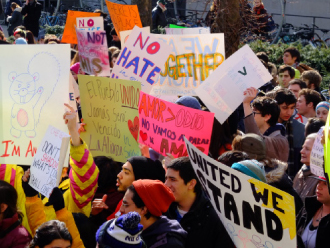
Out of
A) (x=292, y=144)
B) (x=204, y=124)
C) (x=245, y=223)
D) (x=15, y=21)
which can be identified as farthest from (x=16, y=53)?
(x=15, y=21)

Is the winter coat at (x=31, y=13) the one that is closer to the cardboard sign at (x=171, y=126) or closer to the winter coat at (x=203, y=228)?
the cardboard sign at (x=171, y=126)

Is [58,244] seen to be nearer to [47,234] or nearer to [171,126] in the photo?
[47,234]

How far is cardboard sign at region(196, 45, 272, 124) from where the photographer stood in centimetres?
544

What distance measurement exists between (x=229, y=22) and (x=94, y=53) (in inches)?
149

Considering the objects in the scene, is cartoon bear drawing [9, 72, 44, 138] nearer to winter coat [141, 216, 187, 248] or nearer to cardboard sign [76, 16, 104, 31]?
winter coat [141, 216, 187, 248]

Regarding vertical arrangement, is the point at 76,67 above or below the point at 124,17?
below

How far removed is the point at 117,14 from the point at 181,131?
4.43m

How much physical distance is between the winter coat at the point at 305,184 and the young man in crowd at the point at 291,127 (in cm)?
87

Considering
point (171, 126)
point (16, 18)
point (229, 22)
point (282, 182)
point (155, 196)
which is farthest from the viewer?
point (16, 18)

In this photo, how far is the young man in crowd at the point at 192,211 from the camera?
355 cm

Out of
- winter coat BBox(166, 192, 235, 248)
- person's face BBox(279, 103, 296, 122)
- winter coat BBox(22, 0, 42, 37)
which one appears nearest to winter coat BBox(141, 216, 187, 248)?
winter coat BBox(166, 192, 235, 248)

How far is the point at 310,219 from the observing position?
3762 millimetres

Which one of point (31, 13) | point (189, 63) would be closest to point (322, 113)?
point (189, 63)

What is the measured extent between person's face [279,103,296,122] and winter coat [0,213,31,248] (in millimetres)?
3198
